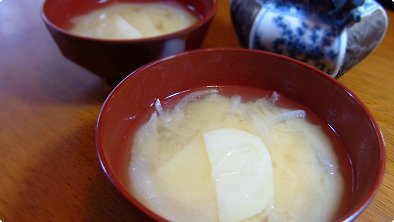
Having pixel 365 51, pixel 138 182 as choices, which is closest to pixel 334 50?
pixel 365 51

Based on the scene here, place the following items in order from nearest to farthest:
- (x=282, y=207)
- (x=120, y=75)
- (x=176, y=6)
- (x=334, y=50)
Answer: (x=282, y=207), (x=334, y=50), (x=120, y=75), (x=176, y=6)

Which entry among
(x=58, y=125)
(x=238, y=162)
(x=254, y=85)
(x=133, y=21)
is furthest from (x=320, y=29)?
(x=58, y=125)

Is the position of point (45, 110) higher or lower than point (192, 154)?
lower

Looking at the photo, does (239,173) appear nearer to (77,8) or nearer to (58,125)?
(58,125)

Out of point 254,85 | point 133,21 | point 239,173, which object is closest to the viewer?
point 239,173

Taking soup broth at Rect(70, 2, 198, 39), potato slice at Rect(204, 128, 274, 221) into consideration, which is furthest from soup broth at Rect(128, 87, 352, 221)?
soup broth at Rect(70, 2, 198, 39)

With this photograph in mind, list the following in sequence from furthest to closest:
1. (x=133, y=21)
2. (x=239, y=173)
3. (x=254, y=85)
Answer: (x=133, y=21) < (x=254, y=85) < (x=239, y=173)

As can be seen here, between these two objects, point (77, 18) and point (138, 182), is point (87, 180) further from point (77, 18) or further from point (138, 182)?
point (77, 18)
